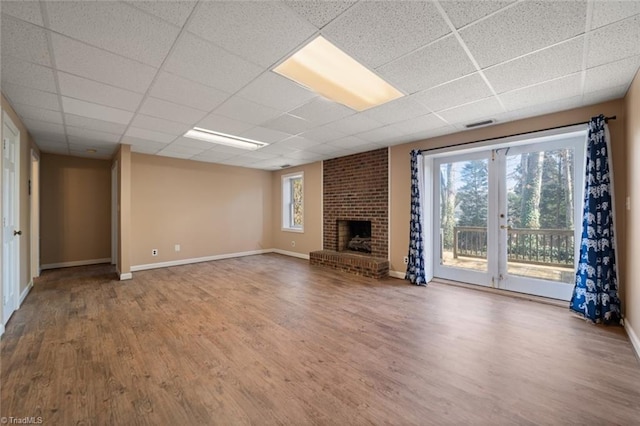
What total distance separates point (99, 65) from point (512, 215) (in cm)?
494

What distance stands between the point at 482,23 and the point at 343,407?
2571mm

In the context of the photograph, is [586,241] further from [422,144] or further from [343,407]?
[343,407]

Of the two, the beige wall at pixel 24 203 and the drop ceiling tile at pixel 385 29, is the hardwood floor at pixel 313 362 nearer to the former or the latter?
the beige wall at pixel 24 203

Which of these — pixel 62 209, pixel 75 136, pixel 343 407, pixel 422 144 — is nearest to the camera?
pixel 343 407

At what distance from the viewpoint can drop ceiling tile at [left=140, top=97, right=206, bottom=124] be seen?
292 centimetres

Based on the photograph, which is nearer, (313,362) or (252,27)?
(252,27)

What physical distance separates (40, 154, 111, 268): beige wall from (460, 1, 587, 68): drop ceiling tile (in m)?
7.38

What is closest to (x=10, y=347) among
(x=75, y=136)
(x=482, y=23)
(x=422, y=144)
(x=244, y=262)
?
(x=75, y=136)

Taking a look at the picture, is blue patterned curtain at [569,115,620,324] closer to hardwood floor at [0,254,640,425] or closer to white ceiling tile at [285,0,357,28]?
hardwood floor at [0,254,640,425]

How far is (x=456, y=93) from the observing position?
2709mm

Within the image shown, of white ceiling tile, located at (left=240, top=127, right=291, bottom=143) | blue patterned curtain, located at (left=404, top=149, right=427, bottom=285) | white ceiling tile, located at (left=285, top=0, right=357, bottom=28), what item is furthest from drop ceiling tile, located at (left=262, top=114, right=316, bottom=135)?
blue patterned curtain, located at (left=404, top=149, right=427, bottom=285)

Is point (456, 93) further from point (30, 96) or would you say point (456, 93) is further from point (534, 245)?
point (30, 96)

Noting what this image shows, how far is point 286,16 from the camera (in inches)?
64.8

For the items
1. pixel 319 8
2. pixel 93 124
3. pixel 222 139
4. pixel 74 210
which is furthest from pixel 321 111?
pixel 74 210
